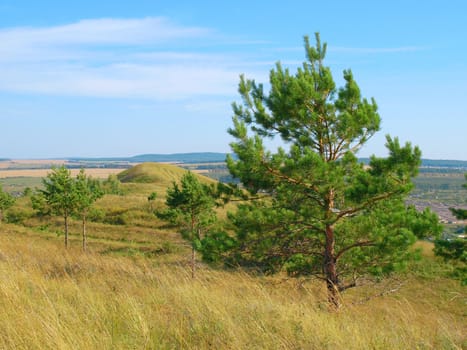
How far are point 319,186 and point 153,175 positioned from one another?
9118 cm

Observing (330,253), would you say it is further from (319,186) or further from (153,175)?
(153,175)

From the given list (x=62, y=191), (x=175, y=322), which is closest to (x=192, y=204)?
(x=62, y=191)

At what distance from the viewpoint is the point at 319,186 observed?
35.6 ft

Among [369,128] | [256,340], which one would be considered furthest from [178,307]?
[369,128]

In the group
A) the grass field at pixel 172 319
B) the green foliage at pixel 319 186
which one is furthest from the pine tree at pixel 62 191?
the grass field at pixel 172 319

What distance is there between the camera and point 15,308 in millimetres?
4812

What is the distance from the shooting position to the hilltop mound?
312ft

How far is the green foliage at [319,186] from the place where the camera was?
34.3 feet

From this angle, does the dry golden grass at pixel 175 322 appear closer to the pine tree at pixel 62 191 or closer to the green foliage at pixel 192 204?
the green foliage at pixel 192 204

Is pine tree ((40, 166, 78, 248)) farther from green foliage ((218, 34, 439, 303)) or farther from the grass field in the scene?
the grass field

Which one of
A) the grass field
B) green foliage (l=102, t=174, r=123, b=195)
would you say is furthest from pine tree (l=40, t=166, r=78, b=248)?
green foliage (l=102, t=174, r=123, b=195)

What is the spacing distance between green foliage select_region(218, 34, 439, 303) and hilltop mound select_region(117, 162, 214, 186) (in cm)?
7755

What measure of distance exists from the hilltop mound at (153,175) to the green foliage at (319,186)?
77.5m

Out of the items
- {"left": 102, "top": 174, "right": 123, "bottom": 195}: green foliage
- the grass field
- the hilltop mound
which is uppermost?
the grass field
